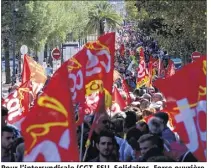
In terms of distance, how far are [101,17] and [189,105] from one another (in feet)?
60.4

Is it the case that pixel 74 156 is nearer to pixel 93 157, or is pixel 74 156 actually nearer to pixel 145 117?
pixel 93 157

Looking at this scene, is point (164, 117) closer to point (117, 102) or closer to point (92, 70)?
point (92, 70)

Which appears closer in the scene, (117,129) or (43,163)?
(43,163)

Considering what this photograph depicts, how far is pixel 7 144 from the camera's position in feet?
18.9

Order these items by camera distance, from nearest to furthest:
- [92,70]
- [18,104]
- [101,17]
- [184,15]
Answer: [92,70], [18,104], [184,15], [101,17]

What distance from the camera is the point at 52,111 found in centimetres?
500

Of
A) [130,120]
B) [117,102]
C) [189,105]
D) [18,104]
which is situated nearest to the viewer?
[189,105]

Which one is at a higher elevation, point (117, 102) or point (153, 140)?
point (153, 140)

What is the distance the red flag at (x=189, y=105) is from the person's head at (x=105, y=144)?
732 mm

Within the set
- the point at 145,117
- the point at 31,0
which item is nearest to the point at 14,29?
the point at 31,0

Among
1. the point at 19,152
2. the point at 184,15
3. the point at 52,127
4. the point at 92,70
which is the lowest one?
the point at 19,152

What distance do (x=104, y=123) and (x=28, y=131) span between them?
1532 mm

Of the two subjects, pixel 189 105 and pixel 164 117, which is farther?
pixel 164 117

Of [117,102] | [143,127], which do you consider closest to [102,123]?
[143,127]
